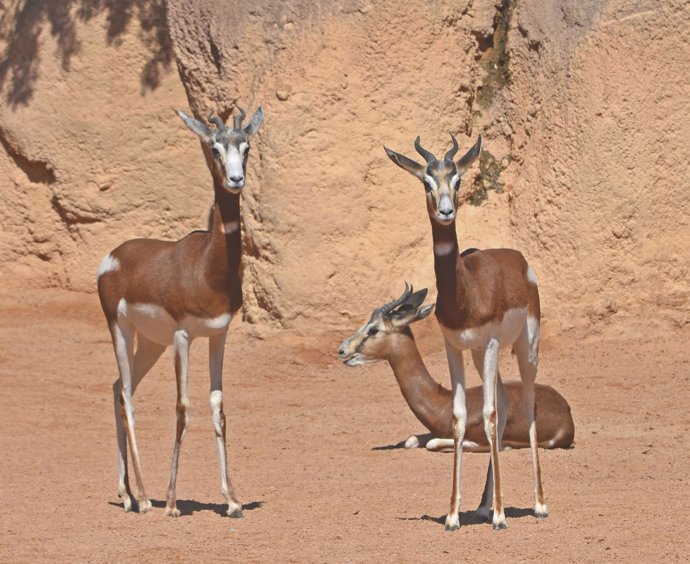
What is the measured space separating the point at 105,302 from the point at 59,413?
143 inches

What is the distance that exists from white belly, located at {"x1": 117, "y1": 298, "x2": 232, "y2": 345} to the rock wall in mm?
6204

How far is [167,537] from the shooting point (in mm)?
8516

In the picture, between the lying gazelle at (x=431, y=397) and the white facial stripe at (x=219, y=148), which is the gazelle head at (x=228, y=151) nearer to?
A: the white facial stripe at (x=219, y=148)

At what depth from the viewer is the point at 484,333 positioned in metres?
8.84

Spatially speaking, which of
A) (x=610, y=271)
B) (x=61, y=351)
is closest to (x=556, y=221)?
(x=610, y=271)

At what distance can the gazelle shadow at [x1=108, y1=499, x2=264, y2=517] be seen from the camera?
947 cm

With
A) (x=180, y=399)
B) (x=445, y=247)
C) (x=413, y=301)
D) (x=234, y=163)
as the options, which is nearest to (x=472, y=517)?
(x=445, y=247)

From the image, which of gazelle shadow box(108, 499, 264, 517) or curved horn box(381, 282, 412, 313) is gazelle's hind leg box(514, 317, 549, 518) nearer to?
gazelle shadow box(108, 499, 264, 517)

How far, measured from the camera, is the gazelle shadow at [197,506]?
31.1 ft

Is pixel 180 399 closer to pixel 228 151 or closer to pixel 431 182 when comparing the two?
pixel 228 151

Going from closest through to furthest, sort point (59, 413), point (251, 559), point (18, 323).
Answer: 1. point (251, 559)
2. point (59, 413)
3. point (18, 323)

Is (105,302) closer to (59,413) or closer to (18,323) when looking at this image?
(59,413)

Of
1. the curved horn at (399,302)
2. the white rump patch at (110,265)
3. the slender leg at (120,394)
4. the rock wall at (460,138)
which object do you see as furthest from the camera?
the rock wall at (460,138)

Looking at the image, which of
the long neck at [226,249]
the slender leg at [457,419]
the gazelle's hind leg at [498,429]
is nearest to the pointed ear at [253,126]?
the long neck at [226,249]
